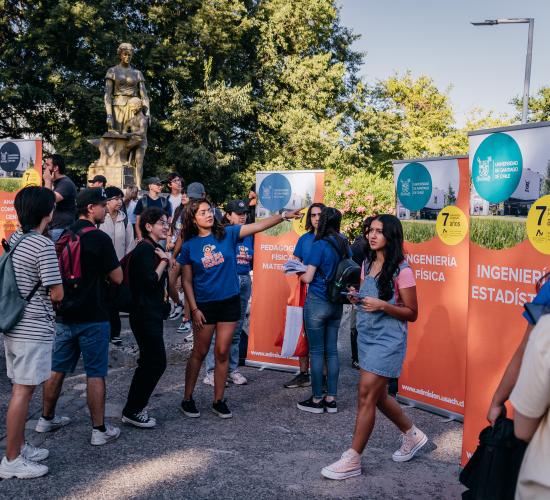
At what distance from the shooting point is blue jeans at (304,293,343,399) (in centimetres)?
573

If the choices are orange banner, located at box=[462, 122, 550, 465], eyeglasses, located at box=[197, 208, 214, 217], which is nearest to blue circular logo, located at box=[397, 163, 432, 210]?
orange banner, located at box=[462, 122, 550, 465]

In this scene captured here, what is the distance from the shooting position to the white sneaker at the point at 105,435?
464 cm

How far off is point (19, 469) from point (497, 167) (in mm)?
3576

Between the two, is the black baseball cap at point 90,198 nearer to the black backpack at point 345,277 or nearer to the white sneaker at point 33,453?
the white sneaker at point 33,453

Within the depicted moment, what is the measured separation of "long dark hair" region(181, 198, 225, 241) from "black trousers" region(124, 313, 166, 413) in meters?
0.80

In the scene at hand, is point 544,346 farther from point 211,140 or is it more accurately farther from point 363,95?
point 363,95

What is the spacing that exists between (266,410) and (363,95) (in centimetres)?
2826

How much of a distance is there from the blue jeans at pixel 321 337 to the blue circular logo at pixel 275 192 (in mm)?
1643

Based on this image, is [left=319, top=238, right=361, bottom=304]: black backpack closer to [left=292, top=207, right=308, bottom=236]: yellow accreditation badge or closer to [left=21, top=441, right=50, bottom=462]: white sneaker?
[left=292, top=207, right=308, bottom=236]: yellow accreditation badge

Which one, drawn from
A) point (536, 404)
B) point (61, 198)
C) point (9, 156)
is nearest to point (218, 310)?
point (61, 198)

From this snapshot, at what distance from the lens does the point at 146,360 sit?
5082 millimetres

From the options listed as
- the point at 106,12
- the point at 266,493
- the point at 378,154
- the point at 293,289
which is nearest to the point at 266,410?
the point at 293,289

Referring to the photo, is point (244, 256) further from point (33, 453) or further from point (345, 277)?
point (33, 453)

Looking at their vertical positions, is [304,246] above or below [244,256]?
above
